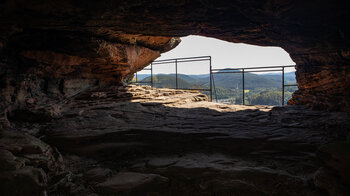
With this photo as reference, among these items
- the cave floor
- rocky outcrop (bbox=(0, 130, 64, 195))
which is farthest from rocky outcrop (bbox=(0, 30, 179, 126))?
rocky outcrop (bbox=(0, 130, 64, 195))

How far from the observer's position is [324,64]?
5172 mm

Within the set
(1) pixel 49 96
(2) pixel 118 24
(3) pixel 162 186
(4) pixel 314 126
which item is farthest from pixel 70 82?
(4) pixel 314 126

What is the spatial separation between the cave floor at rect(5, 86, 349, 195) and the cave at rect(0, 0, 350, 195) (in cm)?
2

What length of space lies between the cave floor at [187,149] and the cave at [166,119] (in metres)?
0.02

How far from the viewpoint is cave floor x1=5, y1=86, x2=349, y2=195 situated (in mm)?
3125

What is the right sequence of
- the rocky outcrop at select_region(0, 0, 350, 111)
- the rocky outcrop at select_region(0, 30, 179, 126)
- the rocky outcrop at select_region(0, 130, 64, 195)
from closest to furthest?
the rocky outcrop at select_region(0, 130, 64, 195) → the rocky outcrop at select_region(0, 0, 350, 111) → the rocky outcrop at select_region(0, 30, 179, 126)

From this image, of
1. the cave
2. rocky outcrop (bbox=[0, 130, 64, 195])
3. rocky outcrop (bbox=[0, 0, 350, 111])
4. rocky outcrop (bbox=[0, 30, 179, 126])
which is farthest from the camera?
rocky outcrop (bbox=[0, 30, 179, 126])

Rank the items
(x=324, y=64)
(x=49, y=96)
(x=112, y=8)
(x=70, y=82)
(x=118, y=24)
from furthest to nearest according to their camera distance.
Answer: (x=70, y=82) → (x=49, y=96) → (x=324, y=64) → (x=118, y=24) → (x=112, y=8)

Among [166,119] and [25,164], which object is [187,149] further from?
[25,164]

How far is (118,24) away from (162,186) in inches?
135

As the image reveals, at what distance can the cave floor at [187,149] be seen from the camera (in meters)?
3.12

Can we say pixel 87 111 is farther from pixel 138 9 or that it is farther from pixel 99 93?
pixel 138 9

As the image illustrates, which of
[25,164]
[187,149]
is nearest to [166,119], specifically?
[187,149]

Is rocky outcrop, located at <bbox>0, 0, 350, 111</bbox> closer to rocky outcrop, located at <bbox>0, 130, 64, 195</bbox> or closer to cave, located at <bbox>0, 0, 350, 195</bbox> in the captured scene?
cave, located at <bbox>0, 0, 350, 195</bbox>
